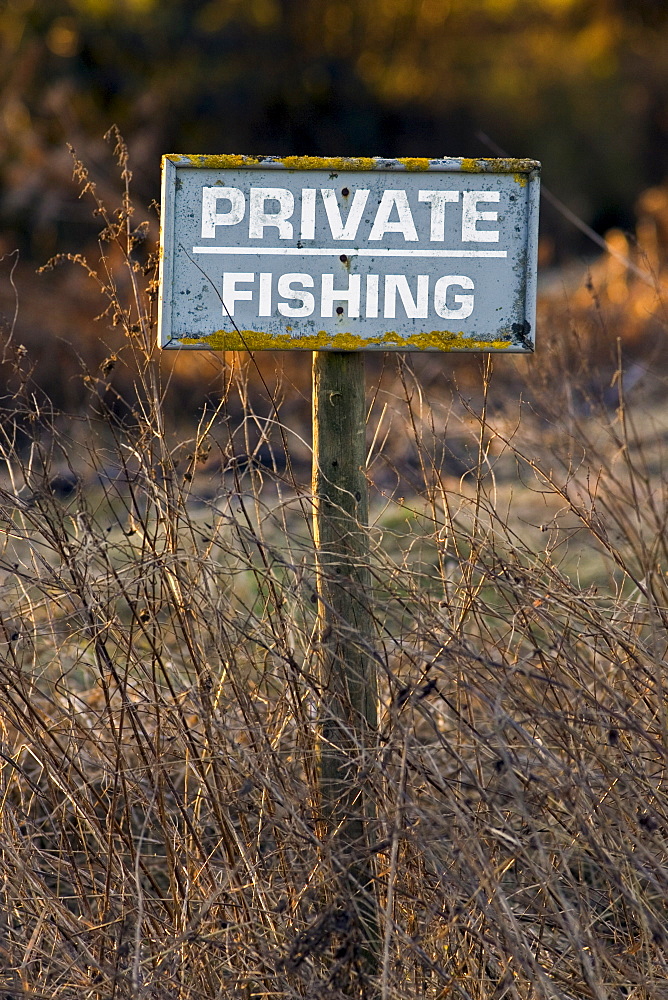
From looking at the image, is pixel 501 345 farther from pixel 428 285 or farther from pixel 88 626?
pixel 88 626

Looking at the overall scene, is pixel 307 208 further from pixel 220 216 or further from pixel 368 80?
pixel 368 80

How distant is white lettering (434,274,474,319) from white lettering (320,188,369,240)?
0.22m

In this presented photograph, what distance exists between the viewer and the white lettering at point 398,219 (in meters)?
2.20

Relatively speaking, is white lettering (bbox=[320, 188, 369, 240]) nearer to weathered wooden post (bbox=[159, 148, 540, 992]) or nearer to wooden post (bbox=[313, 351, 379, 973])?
weathered wooden post (bbox=[159, 148, 540, 992])

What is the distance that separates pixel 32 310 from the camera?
434 inches

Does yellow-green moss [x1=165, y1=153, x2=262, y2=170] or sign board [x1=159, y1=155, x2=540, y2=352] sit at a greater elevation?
yellow-green moss [x1=165, y1=153, x2=262, y2=170]

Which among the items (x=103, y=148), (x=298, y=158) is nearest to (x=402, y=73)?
(x=103, y=148)

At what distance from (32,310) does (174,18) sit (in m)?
8.21

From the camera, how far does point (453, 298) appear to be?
7.27 feet

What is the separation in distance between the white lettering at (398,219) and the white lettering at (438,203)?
0.04m

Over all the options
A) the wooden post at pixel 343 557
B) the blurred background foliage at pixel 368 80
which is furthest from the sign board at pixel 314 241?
the blurred background foliage at pixel 368 80

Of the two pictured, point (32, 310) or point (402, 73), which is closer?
point (32, 310)

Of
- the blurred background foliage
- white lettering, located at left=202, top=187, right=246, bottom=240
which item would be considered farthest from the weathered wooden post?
the blurred background foliage

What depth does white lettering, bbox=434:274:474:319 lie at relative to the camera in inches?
87.2
